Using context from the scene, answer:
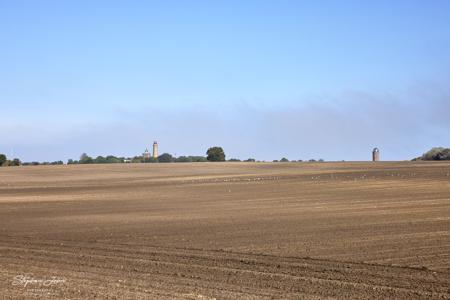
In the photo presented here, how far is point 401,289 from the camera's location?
13.1 metres

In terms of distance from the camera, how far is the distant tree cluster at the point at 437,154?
10409cm

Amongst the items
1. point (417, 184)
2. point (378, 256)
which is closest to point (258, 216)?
point (378, 256)

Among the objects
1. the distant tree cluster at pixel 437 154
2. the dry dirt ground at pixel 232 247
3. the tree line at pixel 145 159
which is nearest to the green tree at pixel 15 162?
the tree line at pixel 145 159

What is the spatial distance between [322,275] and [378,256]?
9.60 ft

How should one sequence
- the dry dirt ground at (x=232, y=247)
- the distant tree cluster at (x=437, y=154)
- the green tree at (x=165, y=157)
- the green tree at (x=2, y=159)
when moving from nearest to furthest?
A: the dry dirt ground at (x=232, y=247)
the distant tree cluster at (x=437, y=154)
the green tree at (x=2, y=159)
the green tree at (x=165, y=157)

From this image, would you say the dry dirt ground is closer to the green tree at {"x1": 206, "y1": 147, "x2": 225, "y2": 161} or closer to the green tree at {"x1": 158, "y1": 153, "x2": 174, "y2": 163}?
the green tree at {"x1": 206, "y1": 147, "x2": 225, "y2": 161}

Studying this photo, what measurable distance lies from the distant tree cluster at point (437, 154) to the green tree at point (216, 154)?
29816mm

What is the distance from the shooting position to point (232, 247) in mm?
19750

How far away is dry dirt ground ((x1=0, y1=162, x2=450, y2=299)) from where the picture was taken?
13.4 m

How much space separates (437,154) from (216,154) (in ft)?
109

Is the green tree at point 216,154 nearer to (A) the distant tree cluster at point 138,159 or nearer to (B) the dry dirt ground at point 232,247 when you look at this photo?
(A) the distant tree cluster at point 138,159

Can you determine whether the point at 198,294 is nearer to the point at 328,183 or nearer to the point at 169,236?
the point at 169,236

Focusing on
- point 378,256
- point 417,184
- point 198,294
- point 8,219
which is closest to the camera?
point 198,294

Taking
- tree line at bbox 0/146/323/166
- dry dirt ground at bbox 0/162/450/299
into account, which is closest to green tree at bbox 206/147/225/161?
tree line at bbox 0/146/323/166
